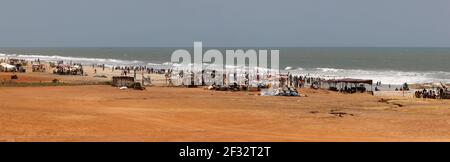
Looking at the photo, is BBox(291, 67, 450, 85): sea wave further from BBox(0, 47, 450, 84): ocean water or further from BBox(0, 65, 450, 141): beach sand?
BBox(0, 65, 450, 141): beach sand

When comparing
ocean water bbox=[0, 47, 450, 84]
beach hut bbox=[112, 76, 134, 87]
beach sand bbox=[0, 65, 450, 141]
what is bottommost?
beach sand bbox=[0, 65, 450, 141]

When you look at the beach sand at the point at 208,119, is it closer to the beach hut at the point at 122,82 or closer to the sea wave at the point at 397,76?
the beach hut at the point at 122,82

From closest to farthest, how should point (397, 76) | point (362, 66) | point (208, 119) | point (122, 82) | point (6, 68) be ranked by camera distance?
point (208, 119)
point (122, 82)
point (6, 68)
point (397, 76)
point (362, 66)

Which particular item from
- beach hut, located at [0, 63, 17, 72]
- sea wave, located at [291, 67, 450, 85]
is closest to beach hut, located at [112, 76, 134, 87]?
beach hut, located at [0, 63, 17, 72]

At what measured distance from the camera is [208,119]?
21.9 meters

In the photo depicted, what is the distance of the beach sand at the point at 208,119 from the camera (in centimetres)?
1723

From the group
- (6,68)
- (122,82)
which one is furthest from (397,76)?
(6,68)

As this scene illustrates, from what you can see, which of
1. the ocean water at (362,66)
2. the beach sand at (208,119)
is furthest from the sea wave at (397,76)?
the beach sand at (208,119)

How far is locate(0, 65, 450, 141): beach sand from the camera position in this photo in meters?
17.2

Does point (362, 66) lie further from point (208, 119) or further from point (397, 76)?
point (208, 119)

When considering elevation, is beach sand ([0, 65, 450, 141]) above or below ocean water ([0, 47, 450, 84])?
below
